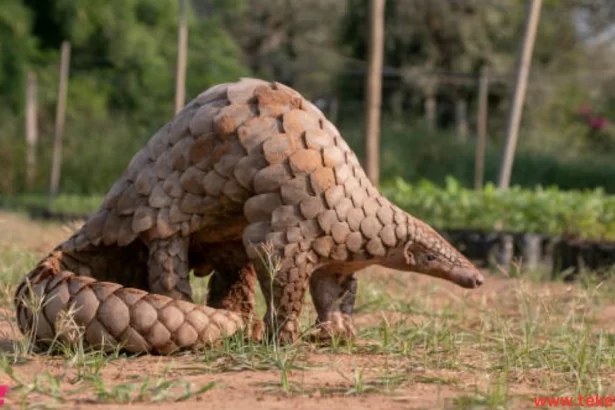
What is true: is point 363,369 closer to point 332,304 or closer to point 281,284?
point 281,284

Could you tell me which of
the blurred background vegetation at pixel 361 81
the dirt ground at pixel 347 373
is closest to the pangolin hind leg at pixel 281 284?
the dirt ground at pixel 347 373

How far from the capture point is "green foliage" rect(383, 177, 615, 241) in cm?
1038

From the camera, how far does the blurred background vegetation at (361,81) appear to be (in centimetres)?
Result: 2006

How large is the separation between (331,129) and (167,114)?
17296 millimetres

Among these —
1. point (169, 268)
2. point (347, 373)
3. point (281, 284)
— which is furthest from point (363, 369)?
point (169, 268)

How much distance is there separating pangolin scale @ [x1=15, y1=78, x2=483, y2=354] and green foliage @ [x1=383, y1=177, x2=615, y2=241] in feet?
19.5

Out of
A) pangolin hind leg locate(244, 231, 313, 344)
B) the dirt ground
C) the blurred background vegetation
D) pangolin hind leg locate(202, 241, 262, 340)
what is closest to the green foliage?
the dirt ground

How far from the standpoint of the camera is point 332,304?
187 inches

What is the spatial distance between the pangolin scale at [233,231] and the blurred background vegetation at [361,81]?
15.1 metres

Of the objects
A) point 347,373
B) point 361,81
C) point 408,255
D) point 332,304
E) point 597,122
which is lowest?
point 347,373

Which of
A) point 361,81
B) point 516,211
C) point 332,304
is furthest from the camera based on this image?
point 361,81

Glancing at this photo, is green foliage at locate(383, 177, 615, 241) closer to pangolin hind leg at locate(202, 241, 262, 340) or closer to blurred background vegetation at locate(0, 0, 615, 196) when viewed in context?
pangolin hind leg at locate(202, 241, 262, 340)

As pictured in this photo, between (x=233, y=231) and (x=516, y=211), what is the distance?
6461mm

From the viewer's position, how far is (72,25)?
19.7 meters
